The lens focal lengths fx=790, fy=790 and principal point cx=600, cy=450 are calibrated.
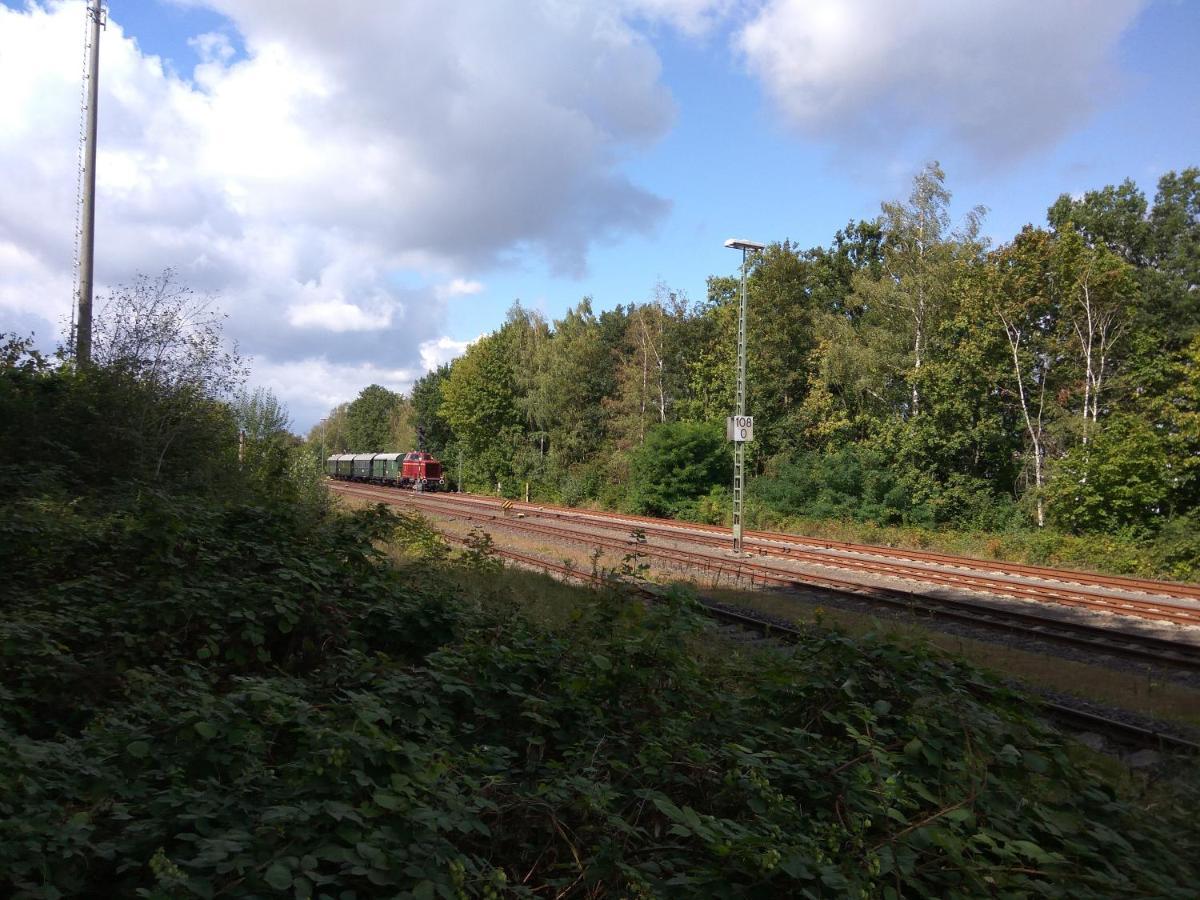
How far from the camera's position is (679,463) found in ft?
112

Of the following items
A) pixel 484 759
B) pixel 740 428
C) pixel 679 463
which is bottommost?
pixel 484 759

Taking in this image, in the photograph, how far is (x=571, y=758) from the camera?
4090mm

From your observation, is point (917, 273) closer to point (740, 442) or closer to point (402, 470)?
point (740, 442)

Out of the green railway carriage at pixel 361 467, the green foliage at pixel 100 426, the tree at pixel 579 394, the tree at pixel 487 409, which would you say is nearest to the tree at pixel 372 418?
the green railway carriage at pixel 361 467

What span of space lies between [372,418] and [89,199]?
351 feet

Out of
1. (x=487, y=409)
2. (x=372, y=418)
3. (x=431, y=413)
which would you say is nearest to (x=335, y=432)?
(x=372, y=418)

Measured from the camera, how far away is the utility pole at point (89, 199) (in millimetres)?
14289

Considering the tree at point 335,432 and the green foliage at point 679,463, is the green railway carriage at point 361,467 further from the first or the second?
the tree at point 335,432

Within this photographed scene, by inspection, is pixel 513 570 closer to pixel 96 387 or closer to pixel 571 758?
pixel 96 387

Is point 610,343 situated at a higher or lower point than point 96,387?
higher

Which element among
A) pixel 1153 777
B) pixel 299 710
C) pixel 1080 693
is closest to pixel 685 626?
pixel 299 710

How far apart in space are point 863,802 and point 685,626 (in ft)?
6.44

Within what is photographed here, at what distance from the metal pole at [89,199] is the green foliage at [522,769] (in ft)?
33.4

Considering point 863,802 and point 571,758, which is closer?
point 863,802
